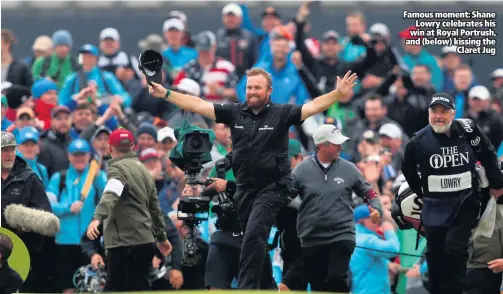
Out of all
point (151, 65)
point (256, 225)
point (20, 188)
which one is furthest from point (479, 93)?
point (151, 65)

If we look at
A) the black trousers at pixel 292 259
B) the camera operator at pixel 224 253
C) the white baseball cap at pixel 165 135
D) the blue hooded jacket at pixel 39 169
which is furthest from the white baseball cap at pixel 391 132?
the camera operator at pixel 224 253

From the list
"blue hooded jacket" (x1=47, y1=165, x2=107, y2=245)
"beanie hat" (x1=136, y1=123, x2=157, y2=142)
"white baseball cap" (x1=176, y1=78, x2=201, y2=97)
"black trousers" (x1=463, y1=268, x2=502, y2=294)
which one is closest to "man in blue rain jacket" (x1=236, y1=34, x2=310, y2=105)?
"white baseball cap" (x1=176, y1=78, x2=201, y2=97)

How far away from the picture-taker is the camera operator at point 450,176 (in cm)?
1647

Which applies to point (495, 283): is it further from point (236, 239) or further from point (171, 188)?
point (171, 188)

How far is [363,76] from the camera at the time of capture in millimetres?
25125

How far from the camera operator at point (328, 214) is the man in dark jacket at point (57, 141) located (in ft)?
14.9

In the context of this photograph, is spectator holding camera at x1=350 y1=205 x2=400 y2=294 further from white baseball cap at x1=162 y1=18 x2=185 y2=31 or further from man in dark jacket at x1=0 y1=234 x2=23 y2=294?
white baseball cap at x1=162 y1=18 x2=185 y2=31

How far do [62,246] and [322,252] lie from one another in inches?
153

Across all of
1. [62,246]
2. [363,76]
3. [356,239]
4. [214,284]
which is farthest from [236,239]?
[363,76]

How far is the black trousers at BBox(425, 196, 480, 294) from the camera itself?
16.5 meters

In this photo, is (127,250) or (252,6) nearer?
(127,250)

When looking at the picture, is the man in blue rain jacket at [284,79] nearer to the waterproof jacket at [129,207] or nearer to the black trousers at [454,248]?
the waterproof jacket at [129,207]

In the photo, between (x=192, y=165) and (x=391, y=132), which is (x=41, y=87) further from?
(x=192, y=165)

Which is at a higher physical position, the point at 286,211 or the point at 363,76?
the point at 363,76
